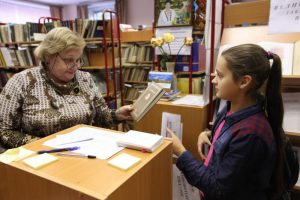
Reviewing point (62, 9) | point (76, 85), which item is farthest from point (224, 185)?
point (62, 9)

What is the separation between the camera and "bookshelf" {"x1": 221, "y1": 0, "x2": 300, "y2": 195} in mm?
1511

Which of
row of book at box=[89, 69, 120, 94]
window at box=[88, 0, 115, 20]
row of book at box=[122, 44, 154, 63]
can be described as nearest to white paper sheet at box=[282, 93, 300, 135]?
row of book at box=[89, 69, 120, 94]

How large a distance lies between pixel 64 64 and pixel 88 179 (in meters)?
0.89

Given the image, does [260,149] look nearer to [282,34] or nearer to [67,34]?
[282,34]

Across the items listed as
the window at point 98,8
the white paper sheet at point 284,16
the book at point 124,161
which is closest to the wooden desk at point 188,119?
the white paper sheet at point 284,16

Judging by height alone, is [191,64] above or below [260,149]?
above

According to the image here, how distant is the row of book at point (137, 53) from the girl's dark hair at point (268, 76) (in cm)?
325

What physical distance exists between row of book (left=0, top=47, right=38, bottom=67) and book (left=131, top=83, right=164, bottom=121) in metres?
3.31

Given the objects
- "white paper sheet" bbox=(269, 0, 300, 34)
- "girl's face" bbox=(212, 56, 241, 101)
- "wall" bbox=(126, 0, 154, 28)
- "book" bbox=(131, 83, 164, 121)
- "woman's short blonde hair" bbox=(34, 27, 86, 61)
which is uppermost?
"wall" bbox=(126, 0, 154, 28)

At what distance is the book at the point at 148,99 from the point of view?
3.86ft

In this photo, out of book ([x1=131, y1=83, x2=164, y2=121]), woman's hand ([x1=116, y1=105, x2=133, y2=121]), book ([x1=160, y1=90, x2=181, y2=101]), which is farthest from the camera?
book ([x1=160, y1=90, x2=181, y2=101])

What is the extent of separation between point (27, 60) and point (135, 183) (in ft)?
13.1

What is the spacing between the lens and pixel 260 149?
2.75ft

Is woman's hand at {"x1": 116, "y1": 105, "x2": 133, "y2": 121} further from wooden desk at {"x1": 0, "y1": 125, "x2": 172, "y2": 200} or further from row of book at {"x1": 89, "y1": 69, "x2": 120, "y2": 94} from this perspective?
row of book at {"x1": 89, "y1": 69, "x2": 120, "y2": 94}
